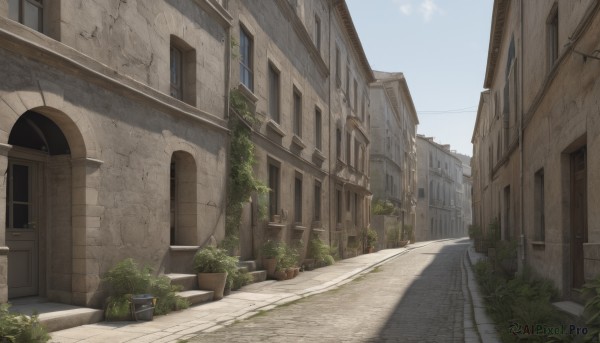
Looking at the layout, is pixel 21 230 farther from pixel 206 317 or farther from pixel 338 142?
pixel 338 142

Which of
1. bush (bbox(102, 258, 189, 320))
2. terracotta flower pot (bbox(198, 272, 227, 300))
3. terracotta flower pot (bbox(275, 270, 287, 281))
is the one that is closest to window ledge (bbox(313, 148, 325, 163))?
terracotta flower pot (bbox(275, 270, 287, 281))

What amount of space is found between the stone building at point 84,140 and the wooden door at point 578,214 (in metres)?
6.80

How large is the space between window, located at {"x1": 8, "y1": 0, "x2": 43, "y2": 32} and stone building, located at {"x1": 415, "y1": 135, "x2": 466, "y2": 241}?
50745 mm

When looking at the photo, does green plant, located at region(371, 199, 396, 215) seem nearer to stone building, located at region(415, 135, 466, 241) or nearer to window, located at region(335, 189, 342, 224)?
window, located at region(335, 189, 342, 224)

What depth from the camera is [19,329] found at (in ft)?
19.2

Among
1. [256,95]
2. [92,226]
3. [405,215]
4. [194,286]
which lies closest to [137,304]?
[92,226]

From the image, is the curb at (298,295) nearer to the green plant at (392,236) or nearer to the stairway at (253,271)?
the stairway at (253,271)

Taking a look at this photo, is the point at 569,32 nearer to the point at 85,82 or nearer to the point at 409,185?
the point at 85,82

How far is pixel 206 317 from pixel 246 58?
24.7 feet

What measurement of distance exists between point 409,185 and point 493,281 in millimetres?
39445

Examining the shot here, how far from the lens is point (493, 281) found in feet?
36.2

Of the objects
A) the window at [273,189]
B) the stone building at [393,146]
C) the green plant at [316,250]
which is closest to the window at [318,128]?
the green plant at [316,250]

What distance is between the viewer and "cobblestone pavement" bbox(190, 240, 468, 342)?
24.2ft

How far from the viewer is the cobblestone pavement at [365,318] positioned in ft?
24.2
